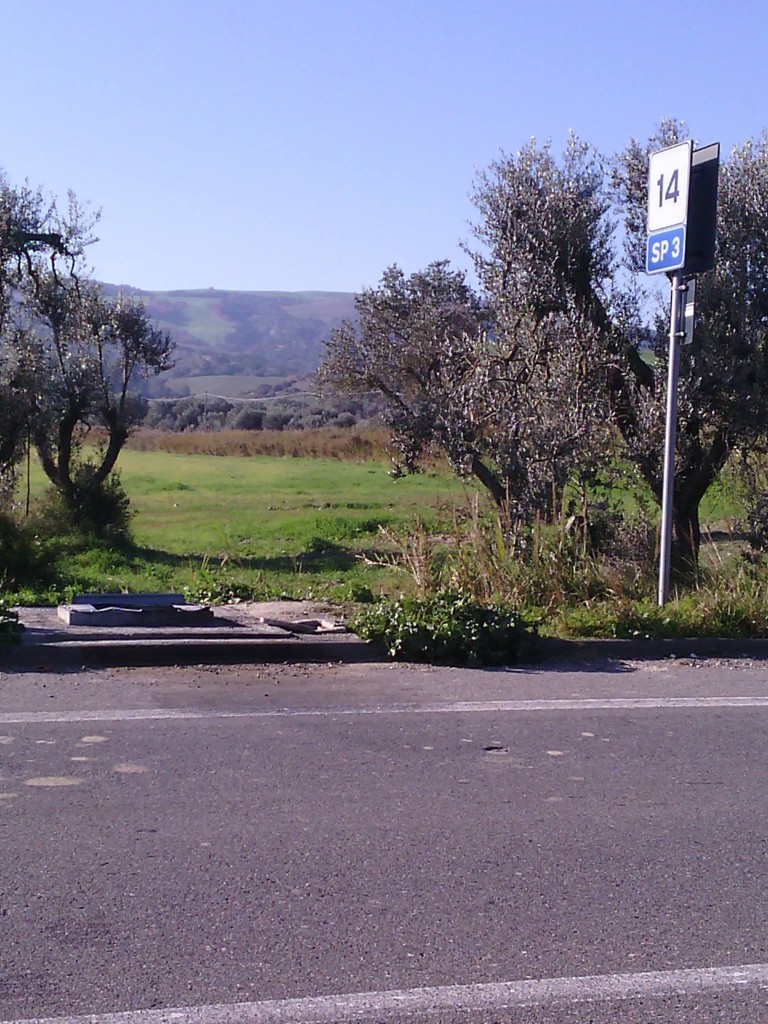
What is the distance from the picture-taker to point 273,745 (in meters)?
6.50

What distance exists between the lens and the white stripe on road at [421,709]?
6969 millimetres

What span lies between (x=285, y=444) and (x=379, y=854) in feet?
122

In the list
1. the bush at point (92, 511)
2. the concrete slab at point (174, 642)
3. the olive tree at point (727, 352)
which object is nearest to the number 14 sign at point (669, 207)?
the olive tree at point (727, 352)

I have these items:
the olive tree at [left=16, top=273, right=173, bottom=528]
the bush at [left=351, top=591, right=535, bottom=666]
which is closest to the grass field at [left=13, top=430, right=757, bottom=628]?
the olive tree at [left=16, top=273, right=173, bottom=528]

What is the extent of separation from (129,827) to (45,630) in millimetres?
4458

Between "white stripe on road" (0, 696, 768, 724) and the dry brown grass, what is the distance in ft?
94.3

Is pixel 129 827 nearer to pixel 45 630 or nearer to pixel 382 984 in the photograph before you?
pixel 382 984

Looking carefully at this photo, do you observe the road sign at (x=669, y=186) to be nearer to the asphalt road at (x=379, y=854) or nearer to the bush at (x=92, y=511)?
the asphalt road at (x=379, y=854)

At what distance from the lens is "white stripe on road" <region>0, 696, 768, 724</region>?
6.97 m

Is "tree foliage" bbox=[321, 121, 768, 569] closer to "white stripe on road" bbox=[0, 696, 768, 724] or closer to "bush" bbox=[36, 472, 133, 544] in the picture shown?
"white stripe on road" bbox=[0, 696, 768, 724]

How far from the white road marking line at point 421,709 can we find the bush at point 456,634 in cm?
119

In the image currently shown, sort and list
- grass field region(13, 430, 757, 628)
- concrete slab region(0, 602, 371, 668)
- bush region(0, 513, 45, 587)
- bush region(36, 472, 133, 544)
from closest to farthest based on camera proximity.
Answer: concrete slab region(0, 602, 371, 668) < grass field region(13, 430, 757, 628) < bush region(0, 513, 45, 587) < bush region(36, 472, 133, 544)

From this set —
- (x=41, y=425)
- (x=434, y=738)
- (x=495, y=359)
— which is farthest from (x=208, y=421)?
(x=434, y=738)

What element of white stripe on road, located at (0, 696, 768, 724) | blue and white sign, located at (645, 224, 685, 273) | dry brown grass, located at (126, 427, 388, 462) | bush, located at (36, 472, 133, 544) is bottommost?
white stripe on road, located at (0, 696, 768, 724)
